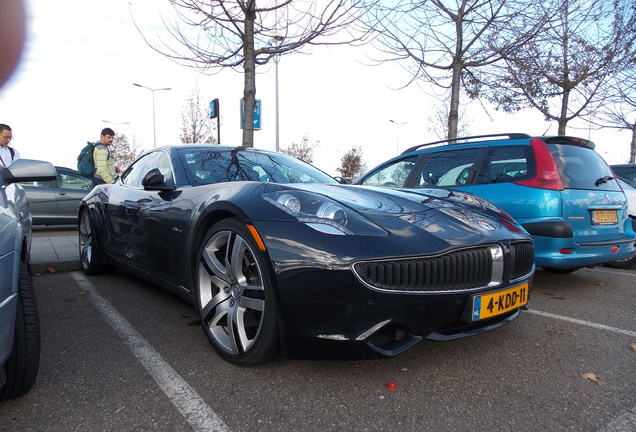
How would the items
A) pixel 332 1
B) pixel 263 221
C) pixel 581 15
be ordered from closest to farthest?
pixel 263 221 < pixel 332 1 < pixel 581 15

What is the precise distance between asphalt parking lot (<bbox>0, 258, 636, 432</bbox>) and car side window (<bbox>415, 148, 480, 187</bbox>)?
1763mm

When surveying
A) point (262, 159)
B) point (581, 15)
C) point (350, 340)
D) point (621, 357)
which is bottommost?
point (621, 357)

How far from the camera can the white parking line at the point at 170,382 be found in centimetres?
179

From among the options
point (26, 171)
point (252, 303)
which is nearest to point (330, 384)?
point (252, 303)

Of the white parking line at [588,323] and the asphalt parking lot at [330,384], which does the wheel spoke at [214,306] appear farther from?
the white parking line at [588,323]

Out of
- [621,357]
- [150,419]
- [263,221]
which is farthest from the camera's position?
[621,357]

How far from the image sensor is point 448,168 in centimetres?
460

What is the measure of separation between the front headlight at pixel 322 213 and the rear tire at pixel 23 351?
1.15 meters

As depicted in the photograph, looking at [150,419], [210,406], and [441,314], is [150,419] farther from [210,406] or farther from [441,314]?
[441,314]

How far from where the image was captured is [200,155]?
3.35 m

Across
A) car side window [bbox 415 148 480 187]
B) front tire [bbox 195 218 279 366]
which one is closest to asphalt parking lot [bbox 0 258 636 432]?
front tire [bbox 195 218 279 366]

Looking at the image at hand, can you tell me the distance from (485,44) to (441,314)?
788cm

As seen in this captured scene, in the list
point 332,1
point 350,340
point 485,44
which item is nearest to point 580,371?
point 350,340

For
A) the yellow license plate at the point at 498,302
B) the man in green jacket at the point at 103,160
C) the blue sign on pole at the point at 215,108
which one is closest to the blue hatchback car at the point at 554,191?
the yellow license plate at the point at 498,302
